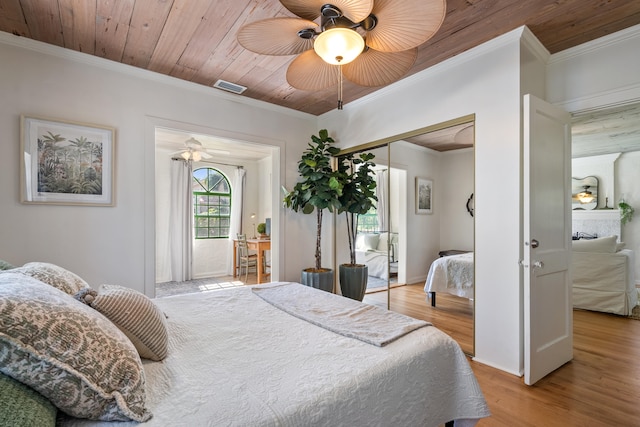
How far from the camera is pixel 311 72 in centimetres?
200

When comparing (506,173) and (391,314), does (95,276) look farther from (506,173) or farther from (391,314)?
(506,173)

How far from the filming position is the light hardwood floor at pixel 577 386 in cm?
187

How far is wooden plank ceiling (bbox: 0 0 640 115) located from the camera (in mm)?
2074

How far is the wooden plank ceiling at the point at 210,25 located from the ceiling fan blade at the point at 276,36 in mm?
503

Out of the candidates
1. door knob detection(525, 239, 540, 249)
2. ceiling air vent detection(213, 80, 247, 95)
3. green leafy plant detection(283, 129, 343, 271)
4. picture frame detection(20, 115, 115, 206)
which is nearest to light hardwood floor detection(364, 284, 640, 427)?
door knob detection(525, 239, 540, 249)

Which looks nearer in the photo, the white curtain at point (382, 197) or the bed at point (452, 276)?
the bed at point (452, 276)

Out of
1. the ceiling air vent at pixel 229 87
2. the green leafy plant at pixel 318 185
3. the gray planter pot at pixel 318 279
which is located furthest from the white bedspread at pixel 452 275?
the ceiling air vent at pixel 229 87

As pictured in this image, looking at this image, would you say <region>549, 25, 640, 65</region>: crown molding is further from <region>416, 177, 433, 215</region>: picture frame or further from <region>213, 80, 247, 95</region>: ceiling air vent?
<region>213, 80, 247, 95</region>: ceiling air vent

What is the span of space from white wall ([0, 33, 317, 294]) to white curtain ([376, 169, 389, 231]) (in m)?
1.73

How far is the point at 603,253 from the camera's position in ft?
13.0

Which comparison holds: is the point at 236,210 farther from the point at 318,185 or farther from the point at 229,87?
the point at 229,87

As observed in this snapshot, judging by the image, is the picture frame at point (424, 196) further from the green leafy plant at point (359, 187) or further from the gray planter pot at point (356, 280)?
the gray planter pot at point (356, 280)

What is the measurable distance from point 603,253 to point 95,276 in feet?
18.6

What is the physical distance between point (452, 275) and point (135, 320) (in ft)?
8.69
